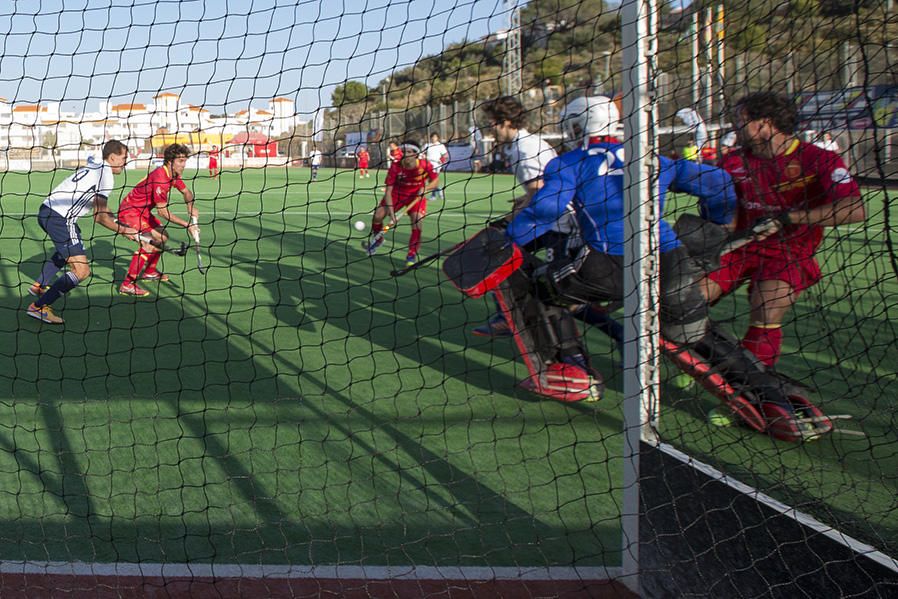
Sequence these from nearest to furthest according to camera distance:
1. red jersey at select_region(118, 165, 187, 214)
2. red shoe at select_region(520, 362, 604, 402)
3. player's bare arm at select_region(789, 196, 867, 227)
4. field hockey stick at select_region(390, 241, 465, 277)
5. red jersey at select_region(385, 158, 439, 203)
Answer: player's bare arm at select_region(789, 196, 867, 227) → red shoe at select_region(520, 362, 604, 402) → field hockey stick at select_region(390, 241, 465, 277) → red jersey at select_region(118, 165, 187, 214) → red jersey at select_region(385, 158, 439, 203)

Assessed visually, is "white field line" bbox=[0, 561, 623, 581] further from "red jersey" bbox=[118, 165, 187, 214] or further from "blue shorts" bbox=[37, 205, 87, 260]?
"red jersey" bbox=[118, 165, 187, 214]

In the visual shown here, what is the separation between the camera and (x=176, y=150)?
304 inches

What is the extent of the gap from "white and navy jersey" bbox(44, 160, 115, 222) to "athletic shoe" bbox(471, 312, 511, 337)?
3176mm

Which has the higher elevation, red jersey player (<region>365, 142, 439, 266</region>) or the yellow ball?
red jersey player (<region>365, 142, 439, 266</region>)

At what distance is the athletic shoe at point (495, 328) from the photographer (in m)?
6.26

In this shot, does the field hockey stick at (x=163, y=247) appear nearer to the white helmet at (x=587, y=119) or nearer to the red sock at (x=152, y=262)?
the red sock at (x=152, y=262)

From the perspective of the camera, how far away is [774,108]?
12.7ft

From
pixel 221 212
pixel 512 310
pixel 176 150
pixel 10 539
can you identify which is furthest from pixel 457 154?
pixel 10 539

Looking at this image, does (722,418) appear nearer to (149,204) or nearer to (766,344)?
(766,344)

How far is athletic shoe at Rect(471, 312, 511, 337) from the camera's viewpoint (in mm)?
6262

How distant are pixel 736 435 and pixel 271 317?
13.7ft

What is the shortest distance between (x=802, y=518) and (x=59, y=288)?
618 centimetres

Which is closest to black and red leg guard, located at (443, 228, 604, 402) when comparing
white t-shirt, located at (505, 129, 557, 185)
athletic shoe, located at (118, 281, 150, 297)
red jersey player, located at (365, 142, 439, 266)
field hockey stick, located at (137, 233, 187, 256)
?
white t-shirt, located at (505, 129, 557, 185)

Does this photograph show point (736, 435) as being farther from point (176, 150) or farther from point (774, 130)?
point (176, 150)
